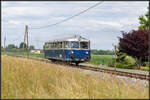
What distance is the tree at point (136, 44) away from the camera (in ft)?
91.8

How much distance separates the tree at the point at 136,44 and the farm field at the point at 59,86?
1677cm

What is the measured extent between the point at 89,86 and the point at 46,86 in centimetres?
181

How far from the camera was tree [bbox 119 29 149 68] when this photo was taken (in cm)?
2798

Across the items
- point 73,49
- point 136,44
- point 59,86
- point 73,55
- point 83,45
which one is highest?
point 136,44

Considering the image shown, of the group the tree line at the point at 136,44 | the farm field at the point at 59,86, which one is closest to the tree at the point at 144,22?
the tree line at the point at 136,44

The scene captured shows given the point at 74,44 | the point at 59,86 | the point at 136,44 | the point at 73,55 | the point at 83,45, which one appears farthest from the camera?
the point at 136,44

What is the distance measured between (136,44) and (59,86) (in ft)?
63.5

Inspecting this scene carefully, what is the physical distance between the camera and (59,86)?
32.2 ft

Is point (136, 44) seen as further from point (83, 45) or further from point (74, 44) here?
point (74, 44)

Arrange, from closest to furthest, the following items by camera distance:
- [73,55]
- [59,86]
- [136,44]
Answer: [59,86]
[73,55]
[136,44]

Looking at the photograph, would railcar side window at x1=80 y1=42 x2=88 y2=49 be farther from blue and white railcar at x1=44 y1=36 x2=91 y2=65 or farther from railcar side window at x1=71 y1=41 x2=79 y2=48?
railcar side window at x1=71 y1=41 x2=79 y2=48

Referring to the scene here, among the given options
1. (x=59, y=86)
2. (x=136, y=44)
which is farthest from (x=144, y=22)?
(x=59, y=86)

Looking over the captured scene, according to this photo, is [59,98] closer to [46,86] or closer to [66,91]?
[66,91]

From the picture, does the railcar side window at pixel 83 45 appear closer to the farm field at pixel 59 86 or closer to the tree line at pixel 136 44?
the tree line at pixel 136 44
